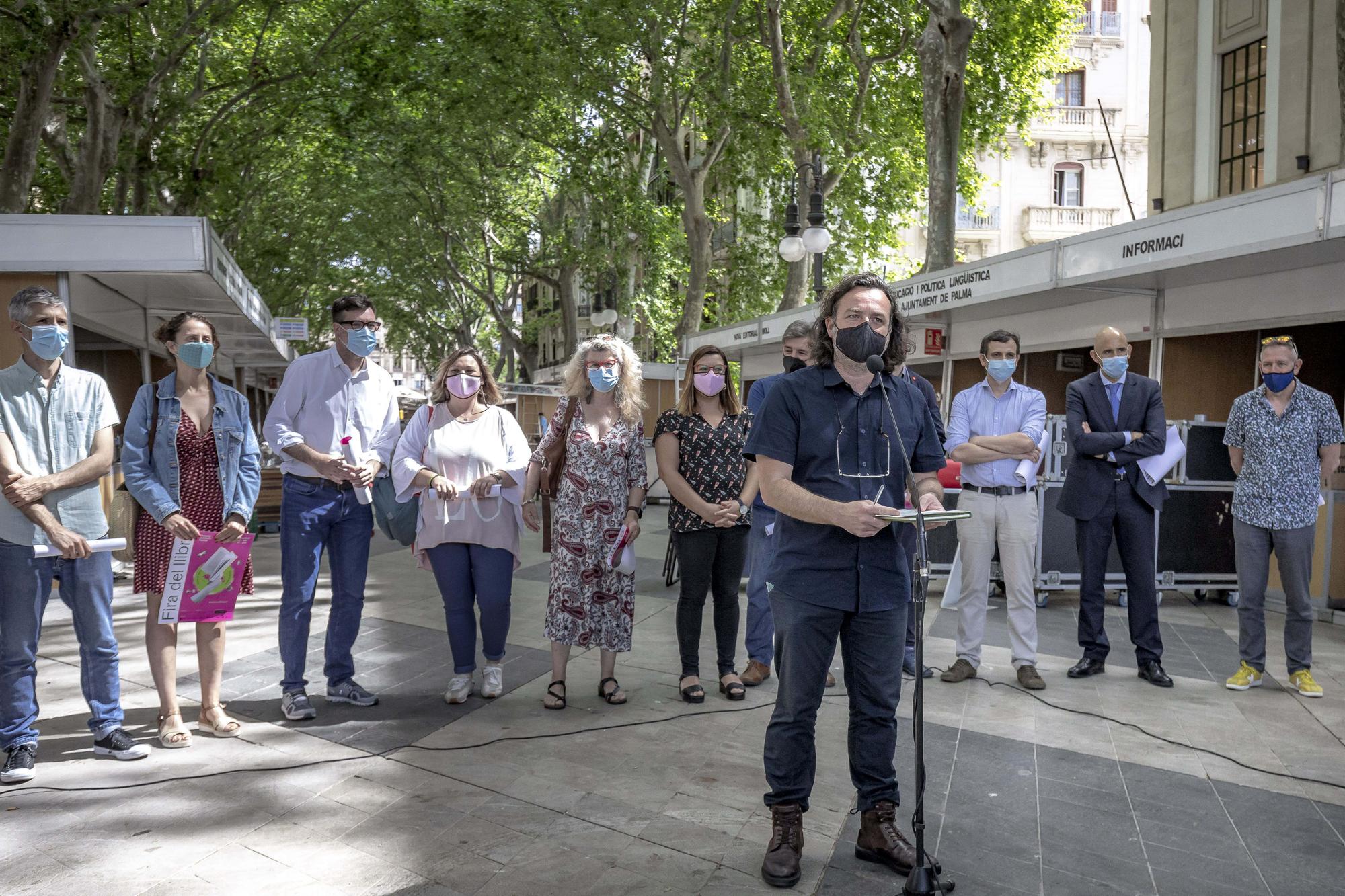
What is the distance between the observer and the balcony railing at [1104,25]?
135ft

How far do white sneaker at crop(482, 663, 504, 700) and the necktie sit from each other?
160 inches

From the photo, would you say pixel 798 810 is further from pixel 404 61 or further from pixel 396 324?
pixel 396 324

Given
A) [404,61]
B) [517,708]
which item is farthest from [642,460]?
[404,61]

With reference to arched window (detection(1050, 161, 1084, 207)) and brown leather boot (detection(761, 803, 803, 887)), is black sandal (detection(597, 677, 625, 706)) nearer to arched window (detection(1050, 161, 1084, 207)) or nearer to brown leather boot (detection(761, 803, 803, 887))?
brown leather boot (detection(761, 803, 803, 887))

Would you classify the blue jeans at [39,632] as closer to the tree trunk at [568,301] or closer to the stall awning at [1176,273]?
the stall awning at [1176,273]

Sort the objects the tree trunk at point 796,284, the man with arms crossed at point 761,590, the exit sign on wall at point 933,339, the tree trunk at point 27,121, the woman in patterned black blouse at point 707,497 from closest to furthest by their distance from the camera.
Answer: the woman in patterned black blouse at point 707,497, the man with arms crossed at point 761,590, the tree trunk at point 27,121, the exit sign on wall at point 933,339, the tree trunk at point 796,284

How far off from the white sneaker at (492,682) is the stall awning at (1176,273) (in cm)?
Result: 645

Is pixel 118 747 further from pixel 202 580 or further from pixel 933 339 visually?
pixel 933 339

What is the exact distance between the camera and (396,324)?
51.5m

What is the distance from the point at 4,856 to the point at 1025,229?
138ft

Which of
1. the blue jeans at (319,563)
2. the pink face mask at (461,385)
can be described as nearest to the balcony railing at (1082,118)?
the pink face mask at (461,385)

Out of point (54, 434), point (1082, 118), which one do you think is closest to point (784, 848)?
point (54, 434)

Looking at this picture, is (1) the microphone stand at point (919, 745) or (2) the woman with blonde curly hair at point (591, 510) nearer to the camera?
(1) the microphone stand at point (919, 745)

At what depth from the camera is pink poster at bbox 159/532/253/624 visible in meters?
4.93
